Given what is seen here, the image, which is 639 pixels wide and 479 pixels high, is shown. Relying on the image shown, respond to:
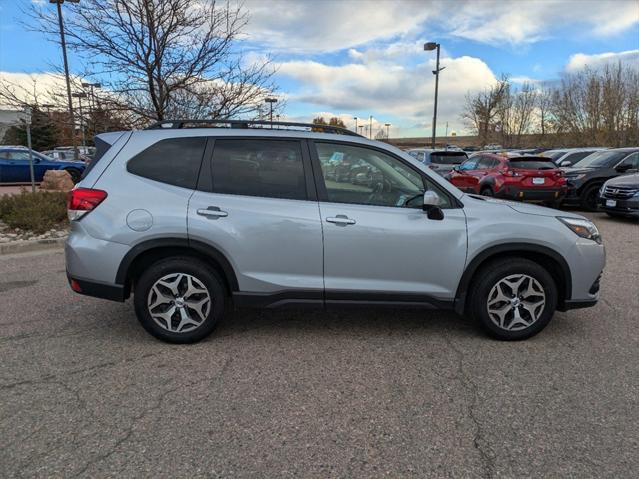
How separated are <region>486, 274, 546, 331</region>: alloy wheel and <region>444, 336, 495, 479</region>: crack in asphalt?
47cm

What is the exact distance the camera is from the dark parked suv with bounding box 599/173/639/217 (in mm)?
10492

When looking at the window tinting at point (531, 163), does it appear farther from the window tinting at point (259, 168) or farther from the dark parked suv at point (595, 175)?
the window tinting at point (259, 168)

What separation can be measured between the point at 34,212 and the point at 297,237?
7.36m

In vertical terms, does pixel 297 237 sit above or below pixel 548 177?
below

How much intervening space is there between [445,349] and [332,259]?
1.19 meters

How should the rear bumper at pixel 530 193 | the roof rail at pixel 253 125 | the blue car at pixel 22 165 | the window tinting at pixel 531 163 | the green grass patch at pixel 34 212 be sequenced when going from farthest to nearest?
the blue car at pixel 22 165 < the window tinting at pixel 531 163 < the rear bumper at pixel 530 193 < the green grass patch at pixel 34 212 < the roof rail at pixel 253 125

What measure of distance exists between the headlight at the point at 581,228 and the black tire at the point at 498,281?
43cm

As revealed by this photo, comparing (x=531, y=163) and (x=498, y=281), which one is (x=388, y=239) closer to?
(x=498, y=281)

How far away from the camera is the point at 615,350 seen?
393cm

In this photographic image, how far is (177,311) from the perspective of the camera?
3.91 metres

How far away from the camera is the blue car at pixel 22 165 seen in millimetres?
19734

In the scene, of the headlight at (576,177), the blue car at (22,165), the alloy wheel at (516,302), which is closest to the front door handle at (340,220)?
the alloy wheel at (516,302)

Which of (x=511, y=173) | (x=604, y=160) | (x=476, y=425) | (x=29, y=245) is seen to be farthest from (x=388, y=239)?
(x=604, y=160)

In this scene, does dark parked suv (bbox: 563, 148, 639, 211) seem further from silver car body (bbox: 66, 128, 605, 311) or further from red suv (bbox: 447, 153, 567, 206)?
silver car body (bbox: 66, 128, 605, 311)
